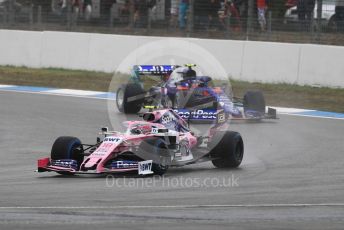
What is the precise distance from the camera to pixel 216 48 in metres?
23.2

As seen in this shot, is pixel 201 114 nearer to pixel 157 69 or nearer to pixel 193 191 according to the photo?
pixel 157 69

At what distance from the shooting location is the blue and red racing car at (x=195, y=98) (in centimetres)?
1692

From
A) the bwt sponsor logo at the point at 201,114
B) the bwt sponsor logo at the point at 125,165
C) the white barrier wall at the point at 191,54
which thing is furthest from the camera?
the white barrier wall at the point at 191,54

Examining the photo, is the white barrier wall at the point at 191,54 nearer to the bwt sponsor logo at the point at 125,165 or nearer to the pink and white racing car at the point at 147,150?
the pink and white racing car at the point at 147,150

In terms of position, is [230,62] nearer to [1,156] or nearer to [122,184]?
[1,156]

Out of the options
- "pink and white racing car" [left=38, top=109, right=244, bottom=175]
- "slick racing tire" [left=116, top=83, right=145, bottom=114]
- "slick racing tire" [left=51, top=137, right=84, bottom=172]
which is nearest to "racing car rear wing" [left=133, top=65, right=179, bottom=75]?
"slick racing tire" [left=116, top=83, right=145, bottom=114]

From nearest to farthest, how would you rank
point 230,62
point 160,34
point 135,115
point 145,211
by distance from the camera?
1. point 145,211
2. point 135,115
3. point 230,62
4. point 160,34

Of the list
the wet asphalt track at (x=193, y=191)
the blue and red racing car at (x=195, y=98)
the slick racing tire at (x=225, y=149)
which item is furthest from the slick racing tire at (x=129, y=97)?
the slick racing tire at (x=225, y=149)

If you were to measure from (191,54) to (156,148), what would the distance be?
43.5 feet

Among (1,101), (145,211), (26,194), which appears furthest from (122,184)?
(1,101)

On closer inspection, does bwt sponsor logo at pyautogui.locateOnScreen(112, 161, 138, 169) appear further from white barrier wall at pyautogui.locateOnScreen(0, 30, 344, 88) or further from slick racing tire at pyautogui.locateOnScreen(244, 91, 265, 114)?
white barrier wall at pyautogui.locateOnScreen(0, 30, 344, 88)

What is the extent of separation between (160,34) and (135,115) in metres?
7.40

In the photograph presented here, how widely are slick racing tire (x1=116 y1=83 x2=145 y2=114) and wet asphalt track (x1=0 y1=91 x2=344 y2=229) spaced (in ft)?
6.16

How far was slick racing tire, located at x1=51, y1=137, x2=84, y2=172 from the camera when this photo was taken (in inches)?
422
